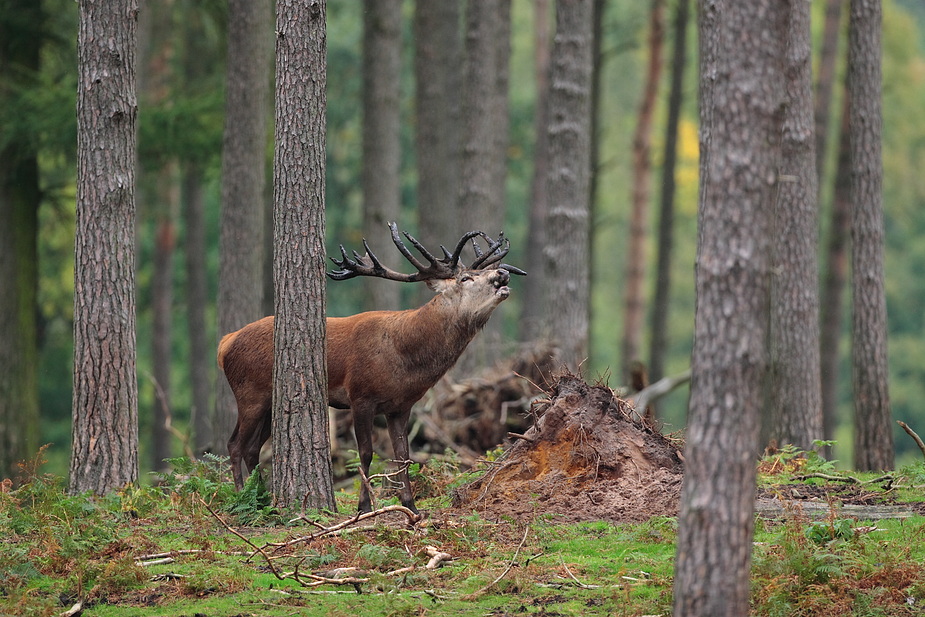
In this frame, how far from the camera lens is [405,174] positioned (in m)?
32.9

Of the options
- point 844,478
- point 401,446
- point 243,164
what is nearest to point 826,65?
point 243,164

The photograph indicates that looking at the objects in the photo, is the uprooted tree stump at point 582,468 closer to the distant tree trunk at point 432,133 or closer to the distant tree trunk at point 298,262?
the distant tree trunk at point 298,262

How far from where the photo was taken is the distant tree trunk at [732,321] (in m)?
5.74

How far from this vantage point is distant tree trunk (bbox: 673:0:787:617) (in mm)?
5742

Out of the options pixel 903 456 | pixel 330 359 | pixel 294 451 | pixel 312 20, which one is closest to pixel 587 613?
pixel 294 451

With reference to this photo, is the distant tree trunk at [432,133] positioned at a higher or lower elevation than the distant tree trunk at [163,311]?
higher

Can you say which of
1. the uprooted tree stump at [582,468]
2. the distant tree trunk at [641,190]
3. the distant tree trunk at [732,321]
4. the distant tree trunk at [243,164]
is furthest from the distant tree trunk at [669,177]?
the distant tree trunk at [732,321]

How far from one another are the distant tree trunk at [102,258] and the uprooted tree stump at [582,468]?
3267 millimetres

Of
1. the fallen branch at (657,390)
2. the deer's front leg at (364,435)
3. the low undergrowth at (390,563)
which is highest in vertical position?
the deer's front leg at (364,435)

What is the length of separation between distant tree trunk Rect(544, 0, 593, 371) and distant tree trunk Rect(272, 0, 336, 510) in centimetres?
703

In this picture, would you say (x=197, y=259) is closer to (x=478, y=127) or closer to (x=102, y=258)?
(x=478, y=127)

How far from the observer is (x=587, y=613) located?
6.74m

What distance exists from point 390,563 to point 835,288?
16.8 m

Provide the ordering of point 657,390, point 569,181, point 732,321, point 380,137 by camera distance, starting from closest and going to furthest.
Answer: point 732,321
point 569,181
point 657,390
point 380,137
